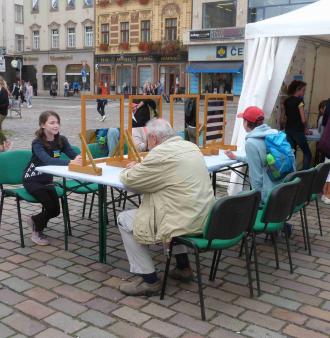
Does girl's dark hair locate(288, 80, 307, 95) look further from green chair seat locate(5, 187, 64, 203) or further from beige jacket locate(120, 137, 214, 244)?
beige jacket locate(120, 137, 214, 244)

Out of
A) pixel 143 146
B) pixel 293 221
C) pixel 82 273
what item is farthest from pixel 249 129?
pixel 82 273

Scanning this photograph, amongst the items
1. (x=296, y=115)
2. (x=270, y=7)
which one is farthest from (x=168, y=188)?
(x=270, y=7)

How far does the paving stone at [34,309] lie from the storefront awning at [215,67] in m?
30.2

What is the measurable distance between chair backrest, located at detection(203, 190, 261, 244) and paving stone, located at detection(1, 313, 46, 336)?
47.0 inches

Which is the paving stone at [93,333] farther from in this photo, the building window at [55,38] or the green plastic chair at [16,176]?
the building window at [55,38]

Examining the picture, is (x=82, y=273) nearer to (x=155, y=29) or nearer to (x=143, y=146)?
(x=143, y=146)

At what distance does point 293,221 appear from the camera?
17.6ft

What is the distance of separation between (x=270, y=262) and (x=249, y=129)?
1.21 metres

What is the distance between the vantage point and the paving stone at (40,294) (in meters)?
3.39

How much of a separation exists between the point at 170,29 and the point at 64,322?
117 ft

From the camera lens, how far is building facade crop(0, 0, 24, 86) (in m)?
46.7

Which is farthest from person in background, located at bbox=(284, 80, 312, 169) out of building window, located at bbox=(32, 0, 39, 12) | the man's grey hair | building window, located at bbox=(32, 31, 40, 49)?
building window, located at bbox=(32, 0, 39, 12)

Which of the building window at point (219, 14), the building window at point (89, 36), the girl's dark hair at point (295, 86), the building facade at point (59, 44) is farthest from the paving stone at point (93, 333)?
the building window at point (89, 36)

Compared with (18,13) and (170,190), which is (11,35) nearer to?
(18,13)
